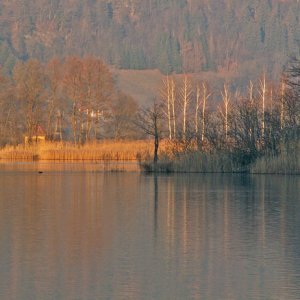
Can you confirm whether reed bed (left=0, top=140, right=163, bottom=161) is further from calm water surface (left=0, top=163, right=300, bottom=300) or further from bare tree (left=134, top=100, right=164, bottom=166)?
calm water surface (left=0, top=163, right=300, bottom=300)

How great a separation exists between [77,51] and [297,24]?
39.3m

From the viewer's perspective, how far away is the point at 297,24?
6909 inches

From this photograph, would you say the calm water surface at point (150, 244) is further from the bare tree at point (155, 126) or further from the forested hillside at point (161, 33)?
the forested hillside at point (161, 33)

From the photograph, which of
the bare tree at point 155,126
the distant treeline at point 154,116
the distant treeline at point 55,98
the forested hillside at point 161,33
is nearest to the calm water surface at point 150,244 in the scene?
the distant treeline at point 154,116

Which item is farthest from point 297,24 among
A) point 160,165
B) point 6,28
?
point 160,165

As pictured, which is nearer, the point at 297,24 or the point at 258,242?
the point at 258,242

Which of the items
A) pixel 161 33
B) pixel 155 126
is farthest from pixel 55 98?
pixel 161 33

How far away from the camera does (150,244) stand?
1566cm

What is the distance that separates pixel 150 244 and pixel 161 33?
545 feet

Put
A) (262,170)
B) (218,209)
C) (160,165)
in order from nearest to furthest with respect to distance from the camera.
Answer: (218,209) < (262,170) < (160,165)

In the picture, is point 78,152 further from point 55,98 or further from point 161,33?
point 161,33

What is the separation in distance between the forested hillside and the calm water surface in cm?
13396

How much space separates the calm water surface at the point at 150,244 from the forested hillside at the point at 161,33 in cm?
13396

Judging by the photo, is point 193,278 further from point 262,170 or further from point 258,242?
point 262,170
